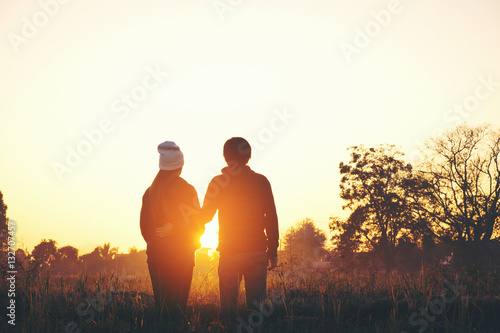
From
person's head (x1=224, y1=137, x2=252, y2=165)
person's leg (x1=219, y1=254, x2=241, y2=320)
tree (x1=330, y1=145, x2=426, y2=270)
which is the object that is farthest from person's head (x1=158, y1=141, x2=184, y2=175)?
tree (x1=330, y1=145, x2=426, y2=270)

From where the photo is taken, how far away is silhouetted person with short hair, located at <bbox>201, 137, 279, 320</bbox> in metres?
4.24

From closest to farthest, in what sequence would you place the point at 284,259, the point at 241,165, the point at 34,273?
the point at 241,165 → the point at 34,273 → the point at 284,259

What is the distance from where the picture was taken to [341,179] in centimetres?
3956

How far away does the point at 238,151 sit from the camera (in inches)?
178

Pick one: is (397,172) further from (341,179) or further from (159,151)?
(159,151)

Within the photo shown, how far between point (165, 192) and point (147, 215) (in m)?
0.39

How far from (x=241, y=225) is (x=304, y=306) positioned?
1.10 metres

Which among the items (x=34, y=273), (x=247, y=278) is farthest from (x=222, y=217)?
(x=34, y=273)

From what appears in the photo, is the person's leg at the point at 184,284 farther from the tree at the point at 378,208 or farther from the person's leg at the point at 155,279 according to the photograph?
the tree at the point at 378,208

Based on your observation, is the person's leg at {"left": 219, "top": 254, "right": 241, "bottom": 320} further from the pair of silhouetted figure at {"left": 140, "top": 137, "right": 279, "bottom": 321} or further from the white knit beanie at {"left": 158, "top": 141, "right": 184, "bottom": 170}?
the white knit beanie at {"left": 158, "top": 141, "right": 184, "bottom": 170}

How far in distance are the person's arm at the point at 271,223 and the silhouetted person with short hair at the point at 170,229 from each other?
2.48 feet

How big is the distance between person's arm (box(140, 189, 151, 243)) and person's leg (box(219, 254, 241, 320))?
926mm

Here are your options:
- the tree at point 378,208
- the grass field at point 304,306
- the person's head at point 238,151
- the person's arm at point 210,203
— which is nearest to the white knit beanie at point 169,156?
the person's arm at point 210,203

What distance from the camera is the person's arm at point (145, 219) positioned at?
15.0 feet
